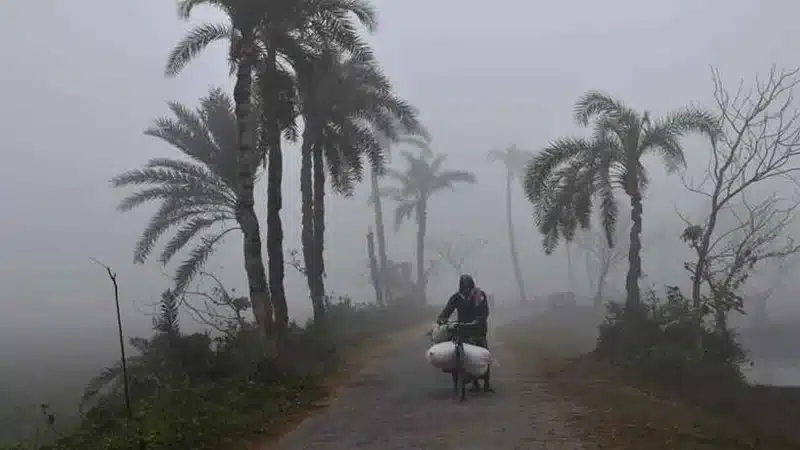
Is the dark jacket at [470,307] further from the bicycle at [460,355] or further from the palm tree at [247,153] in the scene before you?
the palm tree at [247,153]

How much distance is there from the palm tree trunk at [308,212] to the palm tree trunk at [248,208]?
289 inches

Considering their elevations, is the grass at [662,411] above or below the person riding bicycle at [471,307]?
below

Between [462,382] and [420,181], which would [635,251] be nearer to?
[462,382]

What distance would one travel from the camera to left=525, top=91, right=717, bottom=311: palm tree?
2073 centimetres

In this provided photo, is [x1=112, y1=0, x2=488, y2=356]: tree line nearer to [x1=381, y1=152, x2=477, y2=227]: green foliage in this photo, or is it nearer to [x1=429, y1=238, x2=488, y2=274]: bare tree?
[x1=381, y1=152, x2=477, y2=227]: green foliage

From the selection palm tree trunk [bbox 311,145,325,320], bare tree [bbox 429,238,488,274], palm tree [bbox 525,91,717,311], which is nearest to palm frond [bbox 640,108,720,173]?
palm tree [bbox 525,91,717,311]

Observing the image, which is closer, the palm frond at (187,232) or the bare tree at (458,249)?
the palm frond at (187,232)

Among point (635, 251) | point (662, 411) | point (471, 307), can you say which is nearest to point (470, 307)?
point (471, 307)

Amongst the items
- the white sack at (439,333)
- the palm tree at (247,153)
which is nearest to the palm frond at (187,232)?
the palm tree at (247,153)

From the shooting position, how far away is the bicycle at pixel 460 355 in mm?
11430

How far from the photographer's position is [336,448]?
343 inches

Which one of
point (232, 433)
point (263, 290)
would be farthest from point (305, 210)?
point (232, 433)

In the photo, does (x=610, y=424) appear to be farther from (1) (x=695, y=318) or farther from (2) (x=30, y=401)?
(2) (x=30, y=401)

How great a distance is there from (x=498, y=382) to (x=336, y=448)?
18.9ft
